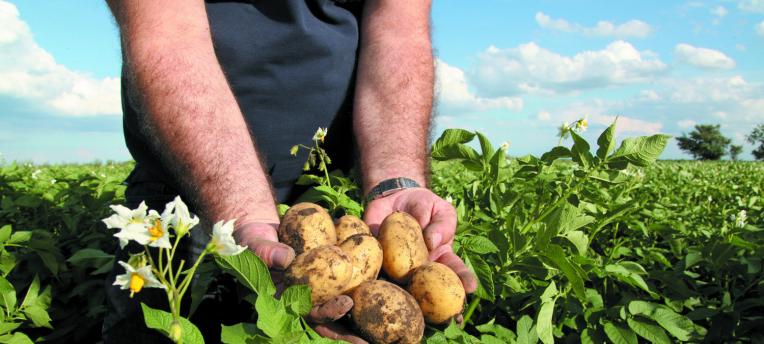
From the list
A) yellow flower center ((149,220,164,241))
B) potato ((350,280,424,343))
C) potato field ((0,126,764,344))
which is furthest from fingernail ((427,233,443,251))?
yellow flower center ((149,220,164,241))

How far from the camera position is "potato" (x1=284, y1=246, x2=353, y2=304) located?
1.45 meters

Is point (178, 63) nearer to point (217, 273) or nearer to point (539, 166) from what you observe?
point (217, 273)

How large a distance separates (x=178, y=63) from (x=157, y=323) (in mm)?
1032

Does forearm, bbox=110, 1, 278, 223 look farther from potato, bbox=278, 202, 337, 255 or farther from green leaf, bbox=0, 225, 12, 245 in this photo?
green leaf, bbox=0, 225, 12, 245

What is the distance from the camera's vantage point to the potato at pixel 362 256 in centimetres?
157

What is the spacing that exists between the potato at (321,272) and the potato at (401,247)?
0.20 metres

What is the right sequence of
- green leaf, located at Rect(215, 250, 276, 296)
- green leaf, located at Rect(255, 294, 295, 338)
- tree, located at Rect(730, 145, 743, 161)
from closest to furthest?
green leaf, located at Rect(255, 294, 295, 338) < green leaf, located at Rect(215, 250, 276, 296) < tree, located at Rect(730, 145, 743, 161)

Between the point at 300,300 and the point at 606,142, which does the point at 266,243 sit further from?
the point at 606,142

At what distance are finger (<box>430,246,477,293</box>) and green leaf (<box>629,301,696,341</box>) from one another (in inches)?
25.2

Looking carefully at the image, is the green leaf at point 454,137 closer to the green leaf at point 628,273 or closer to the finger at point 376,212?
the finger at point 376,212

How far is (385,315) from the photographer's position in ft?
4.76

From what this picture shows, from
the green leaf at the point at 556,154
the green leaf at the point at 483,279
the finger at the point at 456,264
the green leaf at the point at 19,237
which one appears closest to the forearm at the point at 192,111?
the finger at the point at 456,264

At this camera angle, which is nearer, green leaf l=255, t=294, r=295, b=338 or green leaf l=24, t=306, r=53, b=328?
green leaf l=255, t=294, r=295, b=338

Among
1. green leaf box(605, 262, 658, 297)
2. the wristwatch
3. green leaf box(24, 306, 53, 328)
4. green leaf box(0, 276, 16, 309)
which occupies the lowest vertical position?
green leaf box(24, 306, 53, 328)
